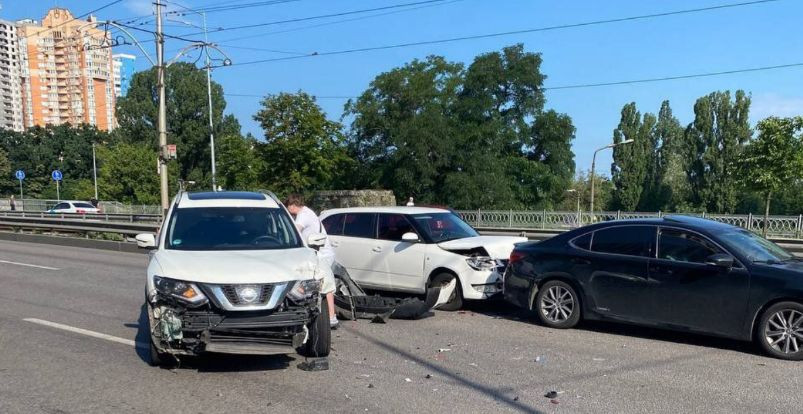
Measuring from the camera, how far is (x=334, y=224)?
35.2 feet

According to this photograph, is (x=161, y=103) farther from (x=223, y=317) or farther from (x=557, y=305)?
(x=223, y=317)

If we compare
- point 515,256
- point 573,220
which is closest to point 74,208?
point 573,220

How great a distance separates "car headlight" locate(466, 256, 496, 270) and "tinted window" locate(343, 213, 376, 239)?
73.3 inches

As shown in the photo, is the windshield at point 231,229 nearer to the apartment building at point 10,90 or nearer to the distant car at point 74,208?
the distant car at point 74,208

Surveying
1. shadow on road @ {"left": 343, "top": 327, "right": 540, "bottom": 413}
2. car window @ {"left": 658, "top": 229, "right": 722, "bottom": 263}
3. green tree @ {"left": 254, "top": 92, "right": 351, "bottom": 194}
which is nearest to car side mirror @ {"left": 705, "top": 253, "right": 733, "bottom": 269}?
car window @ {"left": 658, "top": 229, "right": 722, "bottom": 263}

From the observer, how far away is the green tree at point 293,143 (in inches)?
1396

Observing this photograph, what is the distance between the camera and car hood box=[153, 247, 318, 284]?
5.59 metres

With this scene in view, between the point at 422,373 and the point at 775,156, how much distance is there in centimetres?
2723

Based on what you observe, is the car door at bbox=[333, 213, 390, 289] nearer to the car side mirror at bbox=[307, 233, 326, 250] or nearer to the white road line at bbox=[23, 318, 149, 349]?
the car side mirror at bbox=[307, 233, 326, 250]

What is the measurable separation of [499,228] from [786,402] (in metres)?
23.8

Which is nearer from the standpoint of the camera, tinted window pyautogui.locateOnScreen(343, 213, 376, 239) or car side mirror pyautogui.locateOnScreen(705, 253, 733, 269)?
car side mirror pyautogui.locateOnScreen(705, 253, 733, 269)

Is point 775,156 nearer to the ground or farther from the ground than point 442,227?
farther from the ground

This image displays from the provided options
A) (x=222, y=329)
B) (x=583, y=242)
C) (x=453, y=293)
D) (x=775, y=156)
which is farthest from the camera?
(x=775, y=156)

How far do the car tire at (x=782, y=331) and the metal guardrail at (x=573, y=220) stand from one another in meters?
16.6
